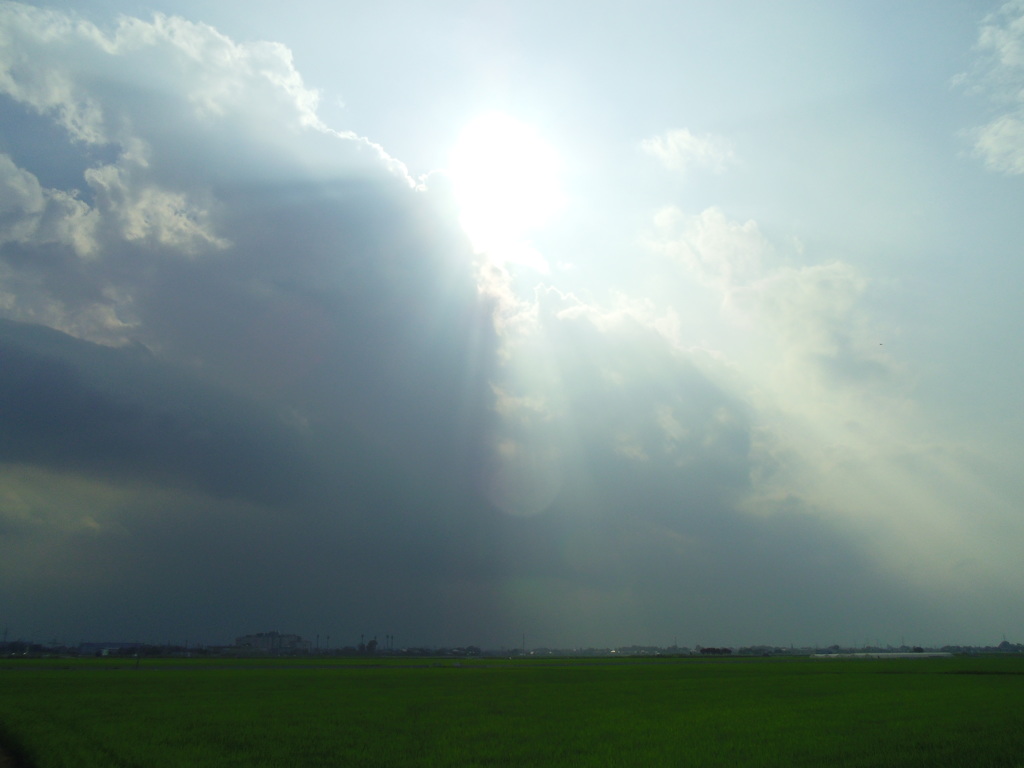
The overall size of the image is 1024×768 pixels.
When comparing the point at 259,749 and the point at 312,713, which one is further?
the point at 312,713

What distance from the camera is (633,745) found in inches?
939

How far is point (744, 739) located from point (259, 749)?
18.5 metres

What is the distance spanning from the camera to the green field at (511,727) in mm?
21531

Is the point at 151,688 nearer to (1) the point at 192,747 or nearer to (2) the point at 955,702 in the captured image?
(1) the point at 192,747

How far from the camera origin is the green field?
21531 millimetres

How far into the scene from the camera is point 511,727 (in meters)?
A: 28.1

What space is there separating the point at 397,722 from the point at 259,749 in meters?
8.18

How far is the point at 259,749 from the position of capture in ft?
75.3

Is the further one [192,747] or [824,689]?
[824,689]

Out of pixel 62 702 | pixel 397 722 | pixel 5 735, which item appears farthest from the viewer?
pixel 62 702

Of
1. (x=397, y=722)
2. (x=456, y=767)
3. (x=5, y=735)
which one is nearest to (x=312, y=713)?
(x=397, y=722)

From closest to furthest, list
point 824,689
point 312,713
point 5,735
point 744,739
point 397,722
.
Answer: point 744,739 → point 5,735 → point 397,722 → point 312,713 → point 824,689

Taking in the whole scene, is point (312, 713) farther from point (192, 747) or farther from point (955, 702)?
point (955, 702)

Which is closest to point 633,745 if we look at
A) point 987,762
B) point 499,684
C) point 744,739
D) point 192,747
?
point 744,739
